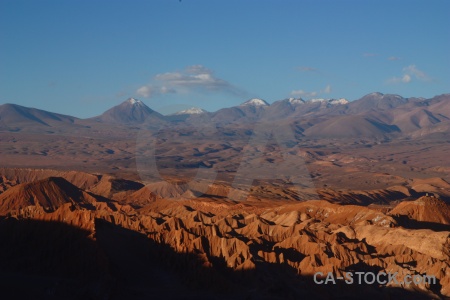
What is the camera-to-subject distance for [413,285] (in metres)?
74.4

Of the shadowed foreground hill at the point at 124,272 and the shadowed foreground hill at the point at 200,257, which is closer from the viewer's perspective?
the shadowed foreground hill at the point at 124,272

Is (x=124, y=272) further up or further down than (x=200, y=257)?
further down

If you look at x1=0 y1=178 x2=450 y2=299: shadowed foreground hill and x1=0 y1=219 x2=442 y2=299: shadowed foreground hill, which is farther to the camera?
x1=0 y1=178 x2=450 y2=299: shadowed foreground hill

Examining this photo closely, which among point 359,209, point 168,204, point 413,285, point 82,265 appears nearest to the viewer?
point 82,265

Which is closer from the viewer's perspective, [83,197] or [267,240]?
[267,240]

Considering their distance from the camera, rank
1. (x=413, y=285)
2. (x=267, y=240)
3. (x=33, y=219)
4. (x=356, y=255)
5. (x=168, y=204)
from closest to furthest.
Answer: (x=413, y=285) → (x=33, y=219) → (x=356, y=255) → (x=267, y=240) → (x=168, y=204)

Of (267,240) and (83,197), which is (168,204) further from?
(267,240)

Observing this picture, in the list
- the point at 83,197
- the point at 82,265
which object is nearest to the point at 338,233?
the point at 82,265

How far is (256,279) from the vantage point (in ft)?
247

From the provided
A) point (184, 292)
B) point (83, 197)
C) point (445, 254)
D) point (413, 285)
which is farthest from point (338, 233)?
point (83, 197)

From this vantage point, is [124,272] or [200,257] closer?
[124,272]

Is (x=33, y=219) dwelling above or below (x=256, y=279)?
above

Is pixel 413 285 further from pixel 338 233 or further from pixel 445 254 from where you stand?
pixel 338 233

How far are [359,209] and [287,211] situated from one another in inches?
583
